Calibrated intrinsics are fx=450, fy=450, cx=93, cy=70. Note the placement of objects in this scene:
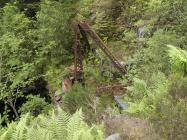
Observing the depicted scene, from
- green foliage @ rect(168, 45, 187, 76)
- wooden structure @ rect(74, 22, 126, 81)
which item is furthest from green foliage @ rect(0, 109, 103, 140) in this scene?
wooden structure @ rect(74, 22, 126, 81)

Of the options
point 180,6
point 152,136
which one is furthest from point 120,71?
point 152,136

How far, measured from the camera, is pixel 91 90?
11258 mm

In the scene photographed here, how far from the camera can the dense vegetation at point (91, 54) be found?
970 centimetres

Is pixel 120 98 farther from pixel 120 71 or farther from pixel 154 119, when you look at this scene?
pixel 154 119

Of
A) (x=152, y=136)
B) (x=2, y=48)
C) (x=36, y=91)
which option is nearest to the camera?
(x=152, y=136)

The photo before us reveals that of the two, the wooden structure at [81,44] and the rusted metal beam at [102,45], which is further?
the wooden structure at [81,44]

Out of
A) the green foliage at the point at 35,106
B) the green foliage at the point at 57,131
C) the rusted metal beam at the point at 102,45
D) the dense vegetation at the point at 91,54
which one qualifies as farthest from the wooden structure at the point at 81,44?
the green foliage at the point at 57,131

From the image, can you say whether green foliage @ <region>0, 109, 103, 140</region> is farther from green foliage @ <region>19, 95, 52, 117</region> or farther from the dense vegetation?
green foliage @ <region>19, 95, 52, 117</region>

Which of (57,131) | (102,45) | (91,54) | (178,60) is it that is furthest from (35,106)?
(57,131)

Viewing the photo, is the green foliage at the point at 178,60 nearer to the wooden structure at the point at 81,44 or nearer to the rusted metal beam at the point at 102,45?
the rusted metal beam at the point at 102,45

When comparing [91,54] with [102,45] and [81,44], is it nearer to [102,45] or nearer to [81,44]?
[81,44]

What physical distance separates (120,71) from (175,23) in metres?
2.05

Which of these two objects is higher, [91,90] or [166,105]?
[166,105]

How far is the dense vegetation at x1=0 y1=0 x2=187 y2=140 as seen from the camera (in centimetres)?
970
